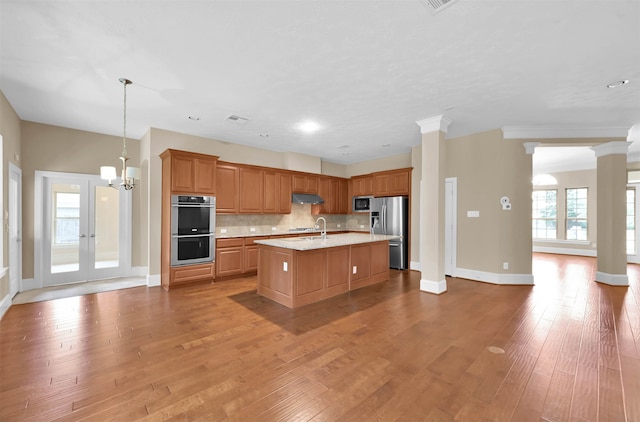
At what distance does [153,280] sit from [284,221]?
3177mm

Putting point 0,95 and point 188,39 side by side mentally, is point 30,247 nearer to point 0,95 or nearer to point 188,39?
point 0,95

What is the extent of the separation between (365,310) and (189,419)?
97.3 inches

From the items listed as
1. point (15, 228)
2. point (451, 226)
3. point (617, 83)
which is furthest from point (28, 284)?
point (617, 83)

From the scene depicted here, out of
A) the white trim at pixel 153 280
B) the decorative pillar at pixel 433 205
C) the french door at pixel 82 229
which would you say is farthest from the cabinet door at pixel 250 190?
the decorative pillar at pixel 433 205

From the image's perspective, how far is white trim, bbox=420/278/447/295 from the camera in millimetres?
4520

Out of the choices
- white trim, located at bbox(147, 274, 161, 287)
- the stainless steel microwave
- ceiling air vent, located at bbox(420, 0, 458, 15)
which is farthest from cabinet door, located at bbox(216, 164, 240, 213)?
ceiling air vent, located at bbox(420, 0, 458, 15)

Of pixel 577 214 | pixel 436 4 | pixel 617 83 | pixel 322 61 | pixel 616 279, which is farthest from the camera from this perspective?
pixel 577 214

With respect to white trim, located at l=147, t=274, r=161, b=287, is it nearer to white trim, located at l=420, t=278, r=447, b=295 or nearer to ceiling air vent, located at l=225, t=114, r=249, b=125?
ceiling air vent, located at l=225, t=114, r=249, b=125

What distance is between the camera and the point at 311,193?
7379 mm

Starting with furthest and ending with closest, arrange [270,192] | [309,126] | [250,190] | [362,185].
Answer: [362,185] < [270,192] < [250,190] < [309,126]

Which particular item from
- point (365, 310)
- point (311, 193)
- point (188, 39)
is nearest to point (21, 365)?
point (188, 39)

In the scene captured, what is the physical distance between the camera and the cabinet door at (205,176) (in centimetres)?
510

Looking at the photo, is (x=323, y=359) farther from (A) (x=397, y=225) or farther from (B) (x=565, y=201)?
(B) (x=565, y=201)

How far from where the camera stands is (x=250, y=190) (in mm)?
6156
